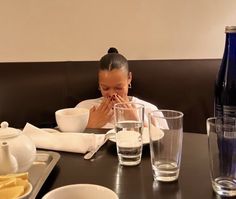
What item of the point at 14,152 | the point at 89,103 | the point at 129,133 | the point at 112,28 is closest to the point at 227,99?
the point at 129,133

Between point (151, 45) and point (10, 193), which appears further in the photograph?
point (151, 45)

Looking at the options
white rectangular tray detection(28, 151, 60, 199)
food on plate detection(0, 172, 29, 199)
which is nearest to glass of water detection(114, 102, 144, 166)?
white rectangular tray detection(28, 151, 60, 199)

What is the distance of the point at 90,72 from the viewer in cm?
196

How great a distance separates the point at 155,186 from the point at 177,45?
Result: 142cm

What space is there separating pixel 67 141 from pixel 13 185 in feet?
1.22

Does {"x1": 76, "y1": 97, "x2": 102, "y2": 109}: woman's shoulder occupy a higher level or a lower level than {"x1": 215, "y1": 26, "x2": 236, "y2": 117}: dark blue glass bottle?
lower

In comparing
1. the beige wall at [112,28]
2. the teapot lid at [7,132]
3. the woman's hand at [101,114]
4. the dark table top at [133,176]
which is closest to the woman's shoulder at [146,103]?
the woman's hand at [101,114]

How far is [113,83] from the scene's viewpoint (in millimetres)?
1814

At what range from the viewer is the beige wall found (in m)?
2.10

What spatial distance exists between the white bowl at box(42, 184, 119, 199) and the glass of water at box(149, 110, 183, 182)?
0.18m

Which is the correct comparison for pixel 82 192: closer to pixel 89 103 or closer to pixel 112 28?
pixel 89 103

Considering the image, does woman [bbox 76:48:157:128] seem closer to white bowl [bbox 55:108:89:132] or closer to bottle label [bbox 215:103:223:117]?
white bowl [bbox 55:108:89:132]

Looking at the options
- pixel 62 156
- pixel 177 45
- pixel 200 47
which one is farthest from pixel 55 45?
pixel 62 156

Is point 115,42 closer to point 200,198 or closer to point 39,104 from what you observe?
point 39,104
